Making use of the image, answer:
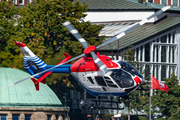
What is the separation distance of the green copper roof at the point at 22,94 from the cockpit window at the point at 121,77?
108 feet

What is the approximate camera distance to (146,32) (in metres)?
96.7

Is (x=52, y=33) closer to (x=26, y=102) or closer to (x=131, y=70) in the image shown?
(x=26, y=102)

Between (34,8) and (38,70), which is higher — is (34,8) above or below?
above

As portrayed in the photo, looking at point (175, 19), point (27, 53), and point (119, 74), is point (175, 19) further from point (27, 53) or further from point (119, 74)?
point (119, 74)

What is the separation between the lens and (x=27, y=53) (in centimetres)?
6122

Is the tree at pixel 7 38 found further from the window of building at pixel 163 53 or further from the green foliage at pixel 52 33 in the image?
the window of building at pixel 163 53

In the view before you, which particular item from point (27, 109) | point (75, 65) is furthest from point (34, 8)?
point (75, 65)

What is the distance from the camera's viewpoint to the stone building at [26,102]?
78.9 metres

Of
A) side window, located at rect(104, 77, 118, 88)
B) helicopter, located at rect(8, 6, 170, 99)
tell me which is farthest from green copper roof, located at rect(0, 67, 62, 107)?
side window, located at rect(104, 77, 118, 88)

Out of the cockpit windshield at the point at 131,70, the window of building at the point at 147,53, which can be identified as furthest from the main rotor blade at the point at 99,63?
the window of building at the point at 147,53

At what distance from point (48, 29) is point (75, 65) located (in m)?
29.1

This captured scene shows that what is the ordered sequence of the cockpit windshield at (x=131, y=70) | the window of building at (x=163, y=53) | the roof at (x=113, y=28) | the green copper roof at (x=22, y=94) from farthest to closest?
the roof at (x=113, y=28) → the window of building at (x=163, y=53) → the green copper roof at (x=22, y=94) → the cockpit windshield at (x=131, y=70)

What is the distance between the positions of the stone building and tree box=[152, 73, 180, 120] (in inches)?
559

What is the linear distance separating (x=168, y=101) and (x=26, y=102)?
2098 centimetres
